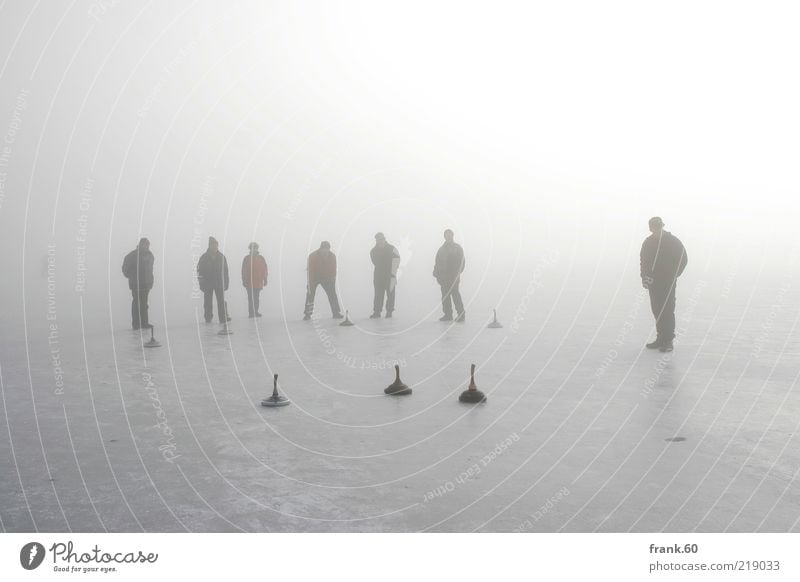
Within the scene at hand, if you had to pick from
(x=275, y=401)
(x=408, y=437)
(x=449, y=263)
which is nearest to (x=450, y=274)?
(x=449, y=263)

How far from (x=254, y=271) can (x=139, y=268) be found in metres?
3.25

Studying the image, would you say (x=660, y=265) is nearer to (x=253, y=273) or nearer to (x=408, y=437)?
(x=408, y=437)

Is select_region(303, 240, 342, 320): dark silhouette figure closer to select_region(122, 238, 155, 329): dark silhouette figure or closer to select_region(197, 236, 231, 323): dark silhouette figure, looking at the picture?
select_region(197, 236, 231, 323): dark silhouette figure

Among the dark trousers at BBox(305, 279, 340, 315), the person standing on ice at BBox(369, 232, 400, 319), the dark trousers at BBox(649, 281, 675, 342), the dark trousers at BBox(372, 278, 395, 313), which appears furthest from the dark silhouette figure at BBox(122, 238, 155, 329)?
the dark trousers at BBox(649, 281, 675, 342)

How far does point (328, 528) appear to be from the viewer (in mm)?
4684

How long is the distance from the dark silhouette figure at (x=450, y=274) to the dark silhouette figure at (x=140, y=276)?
6.25 meters

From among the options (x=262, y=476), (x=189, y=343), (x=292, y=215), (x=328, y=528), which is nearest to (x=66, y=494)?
(x=262, y=476)

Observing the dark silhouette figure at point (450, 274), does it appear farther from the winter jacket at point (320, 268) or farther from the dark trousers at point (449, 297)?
the winter jacket at point (320, 268)

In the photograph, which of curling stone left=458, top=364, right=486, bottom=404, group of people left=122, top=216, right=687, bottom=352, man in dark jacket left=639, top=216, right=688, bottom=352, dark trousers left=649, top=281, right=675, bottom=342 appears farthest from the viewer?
group of people left=122, top=216, right=687, bottom=352

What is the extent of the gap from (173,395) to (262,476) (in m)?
3.66

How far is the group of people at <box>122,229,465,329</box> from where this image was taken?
632 inches

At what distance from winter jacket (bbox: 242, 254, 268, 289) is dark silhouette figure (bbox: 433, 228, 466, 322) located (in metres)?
4.25

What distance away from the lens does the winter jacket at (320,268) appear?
18.4 metres

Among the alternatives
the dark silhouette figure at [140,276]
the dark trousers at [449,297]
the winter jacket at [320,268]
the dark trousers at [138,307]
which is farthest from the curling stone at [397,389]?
the winter jacket at [320,268]
